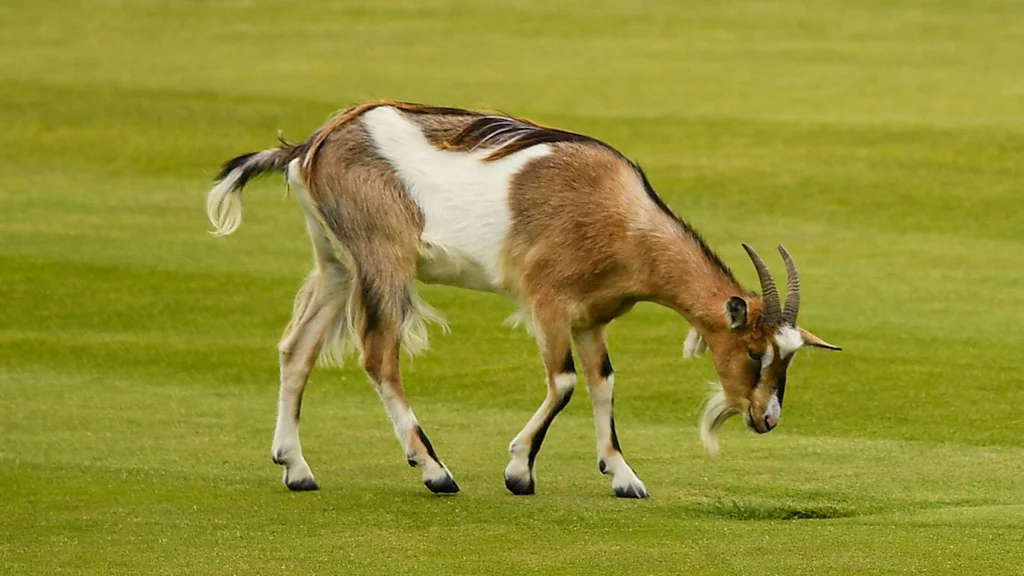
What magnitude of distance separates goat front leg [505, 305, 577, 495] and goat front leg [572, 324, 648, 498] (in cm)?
22

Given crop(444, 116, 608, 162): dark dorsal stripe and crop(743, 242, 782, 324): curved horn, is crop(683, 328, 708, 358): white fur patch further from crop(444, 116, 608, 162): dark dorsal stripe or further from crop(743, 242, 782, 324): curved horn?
crop(444, 116, 608, 162): dark dorsal stripe

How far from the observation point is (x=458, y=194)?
930 centimetres

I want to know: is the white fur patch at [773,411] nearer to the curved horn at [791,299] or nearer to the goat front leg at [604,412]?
the curved horn at [791,299]

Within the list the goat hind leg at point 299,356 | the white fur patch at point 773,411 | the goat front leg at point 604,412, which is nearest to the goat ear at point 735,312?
the white fur patch at point 773,411

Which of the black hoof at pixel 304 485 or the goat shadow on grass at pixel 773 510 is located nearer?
the goat shadow on grass at pixel 773 510

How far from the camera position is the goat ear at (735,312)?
28.6ft

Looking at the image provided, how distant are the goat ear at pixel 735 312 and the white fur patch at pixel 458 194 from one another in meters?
1.24

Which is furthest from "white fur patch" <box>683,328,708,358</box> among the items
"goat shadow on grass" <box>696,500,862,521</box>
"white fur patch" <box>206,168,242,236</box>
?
"white fur patch" <box>206,168,242,236</box>

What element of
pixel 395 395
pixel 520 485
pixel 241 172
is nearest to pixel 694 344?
pixel 520 485

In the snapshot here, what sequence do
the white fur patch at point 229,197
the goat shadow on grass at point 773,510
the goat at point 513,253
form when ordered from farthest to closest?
the white fur patch at point 229,197
the goat at point 513,253
the goat shadow on grass at point 773,510

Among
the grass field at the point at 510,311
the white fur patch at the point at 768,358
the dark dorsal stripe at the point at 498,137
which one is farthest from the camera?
the dark dorsal stripe at the point at 498,137

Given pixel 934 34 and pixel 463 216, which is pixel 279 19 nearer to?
pixel 934 34

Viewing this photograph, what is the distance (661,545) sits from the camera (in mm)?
7629

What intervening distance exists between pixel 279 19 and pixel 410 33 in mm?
2482
